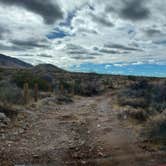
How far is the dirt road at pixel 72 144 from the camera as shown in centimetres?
709

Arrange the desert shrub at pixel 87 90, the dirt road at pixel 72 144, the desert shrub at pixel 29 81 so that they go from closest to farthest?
the dirt road at pixel 72 144 < the desert shrub at pixel 29 81 < the desert shrub at pixel 87 90

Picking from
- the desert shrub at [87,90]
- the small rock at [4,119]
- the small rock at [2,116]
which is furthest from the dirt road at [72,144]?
the desert shrub at [87,90]

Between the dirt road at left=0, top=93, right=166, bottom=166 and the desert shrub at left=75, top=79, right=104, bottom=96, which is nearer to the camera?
the dirt road at left=0, top=93, right=166, bottom=166

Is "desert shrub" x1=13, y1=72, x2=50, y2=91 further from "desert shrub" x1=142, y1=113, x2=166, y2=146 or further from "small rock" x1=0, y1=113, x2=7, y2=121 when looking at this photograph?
"desert shrub" x1=142, y1=113, x2=166, y2=146

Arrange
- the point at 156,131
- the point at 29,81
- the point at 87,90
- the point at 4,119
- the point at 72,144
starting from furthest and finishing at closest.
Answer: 1. the point at 87,90
2. the point at 29,81
3. the point at 4,119
4. the point at 156,131
5. the point at 72,144

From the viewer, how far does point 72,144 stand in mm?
8484

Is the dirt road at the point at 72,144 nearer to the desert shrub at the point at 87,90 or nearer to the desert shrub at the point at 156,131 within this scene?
the desert shrub at the point at 156,131

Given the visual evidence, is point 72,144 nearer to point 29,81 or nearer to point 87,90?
point 29,81

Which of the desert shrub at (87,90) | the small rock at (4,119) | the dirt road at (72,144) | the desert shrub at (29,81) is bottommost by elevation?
the dirt road at (72,144)

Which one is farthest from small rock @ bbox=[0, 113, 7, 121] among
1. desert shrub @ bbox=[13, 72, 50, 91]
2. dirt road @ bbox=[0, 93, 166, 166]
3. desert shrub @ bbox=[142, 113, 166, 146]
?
desert shrub @ bbox=[13, 72, 50, 91]

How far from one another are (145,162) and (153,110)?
20.7 feet

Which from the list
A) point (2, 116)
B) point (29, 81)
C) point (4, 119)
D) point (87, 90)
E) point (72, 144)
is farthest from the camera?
Answer: point (87, 90)

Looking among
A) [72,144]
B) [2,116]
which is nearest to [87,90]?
[2,116]

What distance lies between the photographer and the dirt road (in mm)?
7090
